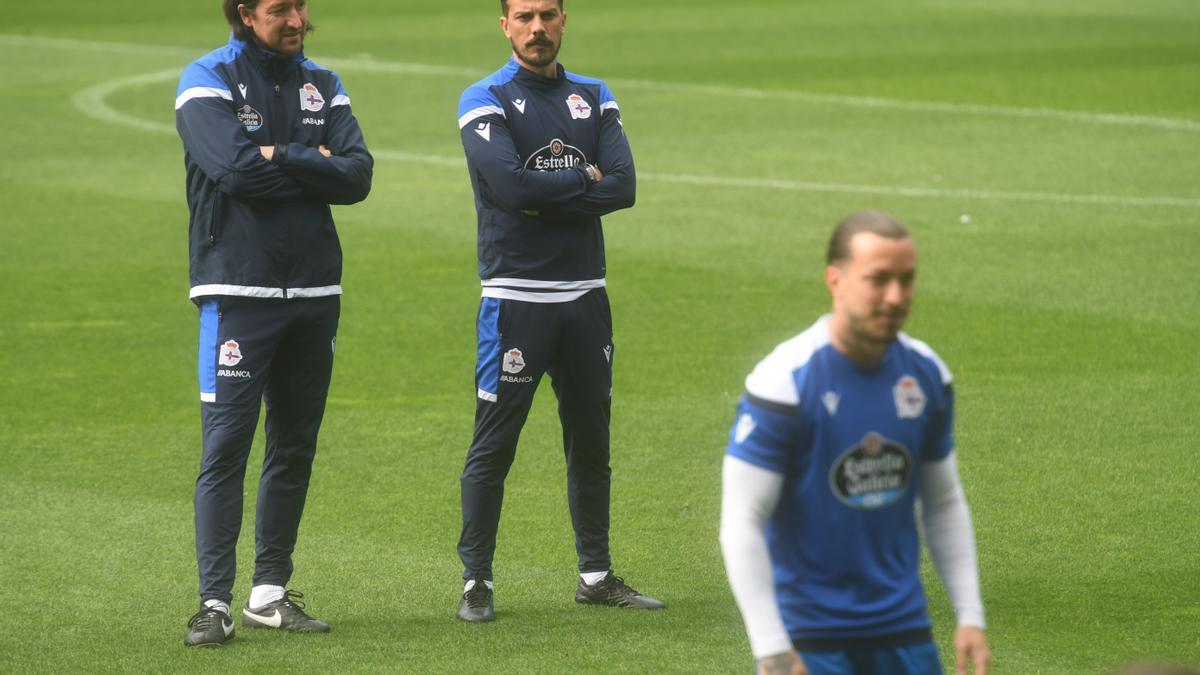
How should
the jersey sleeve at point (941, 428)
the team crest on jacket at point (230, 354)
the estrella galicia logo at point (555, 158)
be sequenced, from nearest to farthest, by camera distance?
the jersey sleeve at point (941, 428) → the team crest on jacket at point (230, 354) → the estrella galicia logo at point (555, 158)

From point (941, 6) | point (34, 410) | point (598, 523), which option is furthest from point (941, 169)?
point (941, 6)

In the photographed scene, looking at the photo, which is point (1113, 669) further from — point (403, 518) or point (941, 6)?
point (941, 6)

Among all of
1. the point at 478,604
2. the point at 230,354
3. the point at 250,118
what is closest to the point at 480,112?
the point at 250,118

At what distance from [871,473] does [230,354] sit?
11.1 feet

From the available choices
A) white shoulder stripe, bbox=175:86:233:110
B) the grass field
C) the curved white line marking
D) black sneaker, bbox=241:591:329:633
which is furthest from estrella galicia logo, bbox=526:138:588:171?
the curved white line marking

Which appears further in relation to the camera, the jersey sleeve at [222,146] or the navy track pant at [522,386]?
the navy track pant at [522,386]

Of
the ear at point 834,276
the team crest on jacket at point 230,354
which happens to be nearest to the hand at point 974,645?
the ear at point 834,276

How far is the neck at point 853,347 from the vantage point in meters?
4.71

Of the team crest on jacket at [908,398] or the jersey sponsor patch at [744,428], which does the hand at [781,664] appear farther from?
the team crest on jacket at [908,398]

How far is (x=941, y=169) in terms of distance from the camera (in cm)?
2030

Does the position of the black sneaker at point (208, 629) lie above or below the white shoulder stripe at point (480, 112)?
below

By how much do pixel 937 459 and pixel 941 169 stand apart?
15.8 meters

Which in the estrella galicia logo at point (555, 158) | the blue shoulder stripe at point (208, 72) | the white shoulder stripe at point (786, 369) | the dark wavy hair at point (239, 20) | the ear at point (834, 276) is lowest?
the white shoulder stripe at point (786, 369)

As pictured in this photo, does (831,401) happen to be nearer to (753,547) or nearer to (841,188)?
(753,547)
